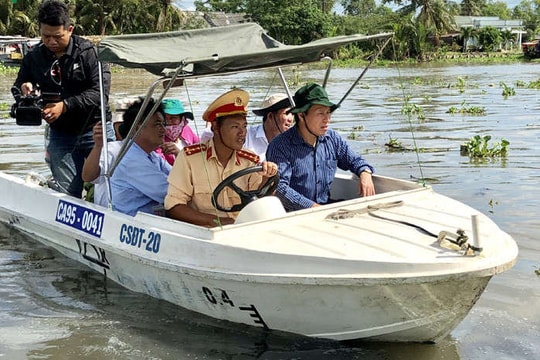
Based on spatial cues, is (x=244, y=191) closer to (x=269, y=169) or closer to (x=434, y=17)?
(x=269, y=169)

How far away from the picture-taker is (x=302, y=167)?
17.0ft

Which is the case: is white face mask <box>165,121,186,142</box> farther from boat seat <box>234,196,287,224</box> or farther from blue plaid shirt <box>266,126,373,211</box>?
boat seat <box>234,196,287,224</box>

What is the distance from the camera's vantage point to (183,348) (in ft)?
15.1

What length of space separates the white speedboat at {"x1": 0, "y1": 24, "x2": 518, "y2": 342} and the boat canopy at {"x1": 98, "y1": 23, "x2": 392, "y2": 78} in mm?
15

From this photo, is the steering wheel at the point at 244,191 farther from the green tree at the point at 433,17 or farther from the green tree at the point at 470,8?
the green tree at the point at 470,8

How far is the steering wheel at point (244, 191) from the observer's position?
180 inches

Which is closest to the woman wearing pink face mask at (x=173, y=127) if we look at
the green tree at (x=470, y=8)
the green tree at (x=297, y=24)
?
the green tree at (x=297, y=24)

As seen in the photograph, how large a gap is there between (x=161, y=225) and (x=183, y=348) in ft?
2.55

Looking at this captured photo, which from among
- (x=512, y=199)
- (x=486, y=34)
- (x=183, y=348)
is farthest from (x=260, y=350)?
(x=486, y=34)

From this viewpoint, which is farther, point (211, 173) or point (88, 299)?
point (88, 299)

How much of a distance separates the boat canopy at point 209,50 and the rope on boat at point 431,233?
42.9 inches

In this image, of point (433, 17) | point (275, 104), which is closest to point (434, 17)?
point (433, 17)

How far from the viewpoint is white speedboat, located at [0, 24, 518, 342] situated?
12.7 feet

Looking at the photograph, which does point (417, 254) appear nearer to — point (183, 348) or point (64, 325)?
point (183, 348)
